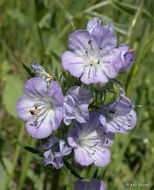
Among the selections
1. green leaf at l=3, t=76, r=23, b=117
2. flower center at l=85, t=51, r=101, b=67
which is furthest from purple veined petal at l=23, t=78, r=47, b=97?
green leaf at l=3, t=76, r=23, b=117

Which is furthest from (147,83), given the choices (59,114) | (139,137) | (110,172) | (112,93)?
(59,114)

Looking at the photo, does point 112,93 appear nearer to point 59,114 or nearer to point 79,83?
point 79,83

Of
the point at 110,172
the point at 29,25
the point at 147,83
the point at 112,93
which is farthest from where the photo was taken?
the point at 29,25

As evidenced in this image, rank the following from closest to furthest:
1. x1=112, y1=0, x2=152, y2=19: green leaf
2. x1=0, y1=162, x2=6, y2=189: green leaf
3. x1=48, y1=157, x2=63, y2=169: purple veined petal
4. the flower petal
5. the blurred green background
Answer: the flower petal
x1=48, y1=157, x2=63, y2=169: purple veined petal
x1=0, y1=162, x2=6, y2=189: green leaf
the blurred green background
x1=112, y1=0, x2=152, y2=19: green leaf

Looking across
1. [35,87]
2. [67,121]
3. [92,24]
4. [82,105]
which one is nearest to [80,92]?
[82,105]

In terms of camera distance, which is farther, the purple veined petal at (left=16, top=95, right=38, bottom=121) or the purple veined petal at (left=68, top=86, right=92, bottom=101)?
the purple veined petal at (left=16, top=95, right=38, bottom=121)

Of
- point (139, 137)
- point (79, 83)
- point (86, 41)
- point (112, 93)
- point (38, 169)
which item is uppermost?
point (86, 41)

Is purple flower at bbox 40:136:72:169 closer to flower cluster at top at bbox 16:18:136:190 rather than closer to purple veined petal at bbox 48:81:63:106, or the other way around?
flower cluster at top at bbox 16:18:136:190

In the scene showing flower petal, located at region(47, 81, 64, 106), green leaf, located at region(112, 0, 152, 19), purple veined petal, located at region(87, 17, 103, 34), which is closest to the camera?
flower petal, located at region(47, 81, 64, 106)
